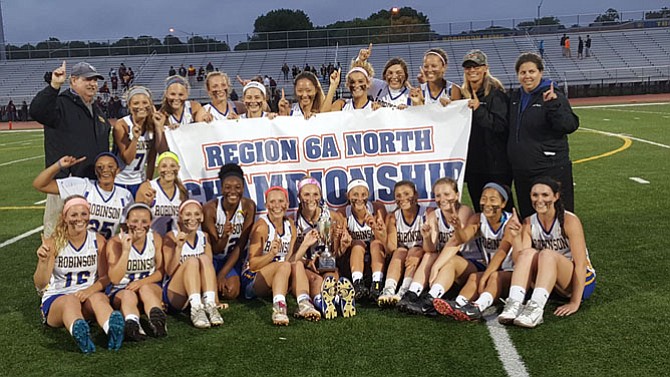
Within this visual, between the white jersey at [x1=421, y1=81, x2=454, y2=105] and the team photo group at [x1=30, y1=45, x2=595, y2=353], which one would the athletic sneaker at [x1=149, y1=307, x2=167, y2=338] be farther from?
the white jersey at [x1=421, y1=81, x2=454, y2=105]

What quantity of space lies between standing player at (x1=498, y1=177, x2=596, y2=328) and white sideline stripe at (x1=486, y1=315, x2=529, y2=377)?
91mm

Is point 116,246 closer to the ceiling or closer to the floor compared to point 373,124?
closer to the floor

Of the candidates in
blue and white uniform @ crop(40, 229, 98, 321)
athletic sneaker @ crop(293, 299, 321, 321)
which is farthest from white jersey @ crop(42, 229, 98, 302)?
athletic sneaker @ crop(293, 299, 321, 321)

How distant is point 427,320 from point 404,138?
6.41 ft

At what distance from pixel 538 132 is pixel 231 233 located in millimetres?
2581

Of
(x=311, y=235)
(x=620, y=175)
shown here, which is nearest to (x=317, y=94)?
(x=311, y=235)

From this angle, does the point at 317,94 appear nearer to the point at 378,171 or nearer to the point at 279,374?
the point at 378,171

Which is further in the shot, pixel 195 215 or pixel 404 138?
pixel 404 138

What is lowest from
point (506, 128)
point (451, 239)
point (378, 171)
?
point (451, 239)

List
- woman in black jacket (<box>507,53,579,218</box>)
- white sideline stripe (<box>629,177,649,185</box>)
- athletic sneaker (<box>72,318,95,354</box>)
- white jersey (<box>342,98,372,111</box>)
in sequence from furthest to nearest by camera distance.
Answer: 1. white sideline stripe (<box>629,177,649,185</box>)
2. white jersey (<box>342,98,372,111</box>)
3. woman in black jacket (<box>507,53,579,218</box>)
4. athletic sneaker (<box>72,318,95,354</box>)

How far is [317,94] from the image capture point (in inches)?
241

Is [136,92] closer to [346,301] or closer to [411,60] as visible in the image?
[346,301]

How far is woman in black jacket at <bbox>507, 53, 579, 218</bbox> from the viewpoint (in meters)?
4.97

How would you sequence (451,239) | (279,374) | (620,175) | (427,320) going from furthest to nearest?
1. (620,175)
2. (451,239)
3. (427,320)
4. (279,374)
